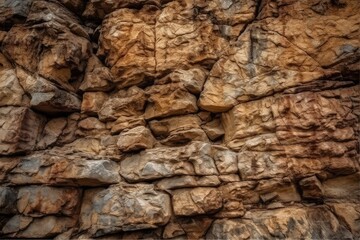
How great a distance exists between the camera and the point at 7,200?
7.41 m

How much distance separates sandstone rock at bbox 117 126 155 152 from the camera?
806 cm

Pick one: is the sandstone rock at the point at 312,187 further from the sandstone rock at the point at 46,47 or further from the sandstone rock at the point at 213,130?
the sandstone rock at the point at 46,47

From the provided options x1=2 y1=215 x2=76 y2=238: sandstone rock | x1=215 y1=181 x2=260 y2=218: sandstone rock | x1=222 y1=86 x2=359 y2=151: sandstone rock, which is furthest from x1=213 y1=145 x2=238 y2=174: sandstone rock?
x1=2 y1=215 x2=76 y2=238: sandstone rock

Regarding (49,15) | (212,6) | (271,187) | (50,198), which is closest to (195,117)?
(271,187)

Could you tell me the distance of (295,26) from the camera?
8141 millimetres

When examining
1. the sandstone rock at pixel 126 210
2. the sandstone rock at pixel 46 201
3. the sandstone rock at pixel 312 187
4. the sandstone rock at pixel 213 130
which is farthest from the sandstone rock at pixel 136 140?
the sandstone rock at pixel 312 187

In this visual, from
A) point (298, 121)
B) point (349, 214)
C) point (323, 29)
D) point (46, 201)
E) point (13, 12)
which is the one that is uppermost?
point (323, 29)

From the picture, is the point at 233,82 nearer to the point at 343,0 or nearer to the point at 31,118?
the point at 343,0

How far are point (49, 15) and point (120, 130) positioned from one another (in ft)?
17.8

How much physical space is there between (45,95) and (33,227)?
168 inches

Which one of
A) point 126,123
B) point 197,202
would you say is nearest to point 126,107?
point 126,123

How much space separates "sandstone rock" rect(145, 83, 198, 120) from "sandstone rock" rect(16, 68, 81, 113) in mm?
3017

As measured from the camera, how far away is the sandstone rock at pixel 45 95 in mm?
8594

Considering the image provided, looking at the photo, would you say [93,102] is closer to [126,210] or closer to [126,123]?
[126,123]
